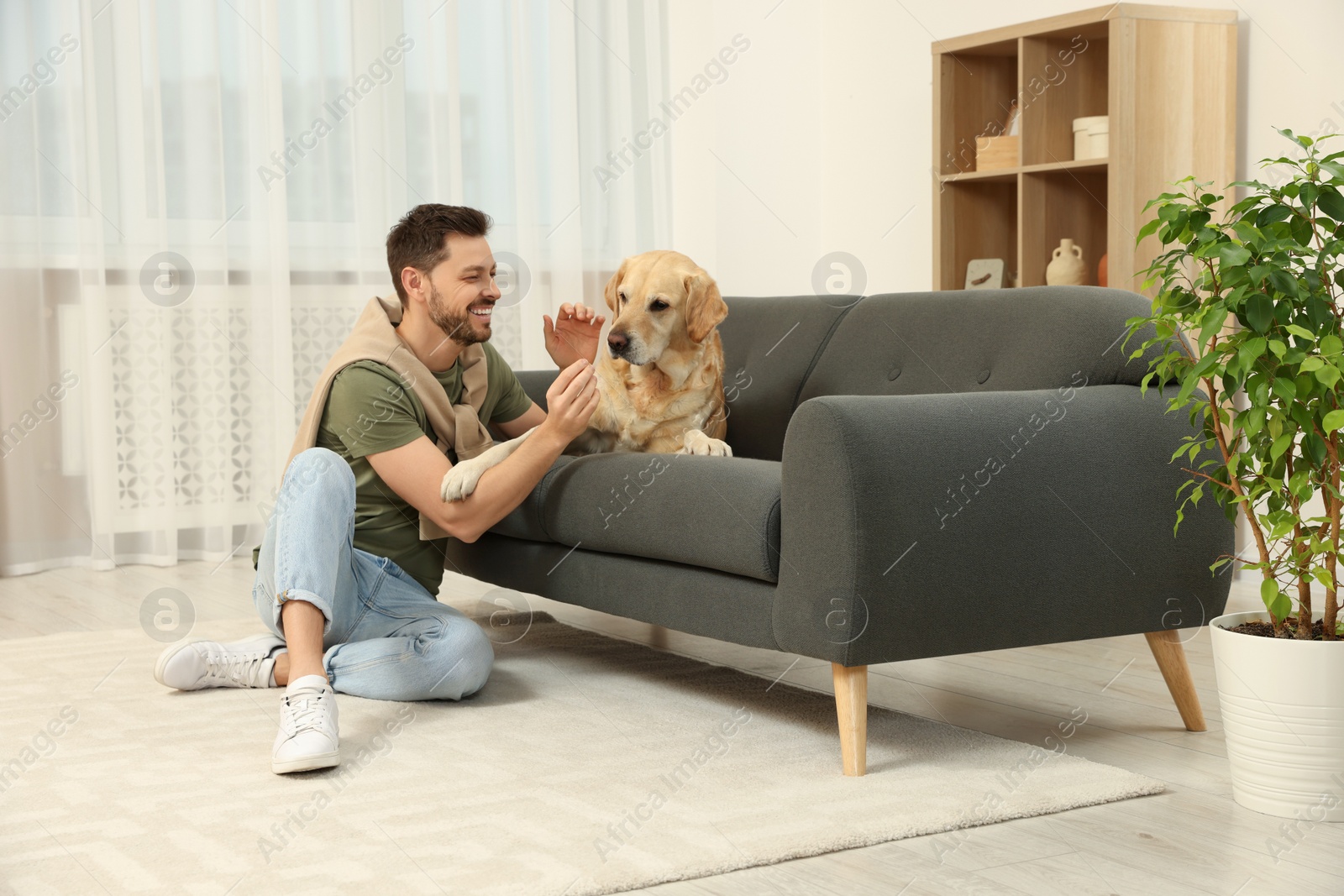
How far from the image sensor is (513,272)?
196 inches

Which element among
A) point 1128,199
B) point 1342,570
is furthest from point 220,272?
point 1342,570

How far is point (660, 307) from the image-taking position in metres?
2.72

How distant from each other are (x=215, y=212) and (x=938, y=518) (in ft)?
10.6

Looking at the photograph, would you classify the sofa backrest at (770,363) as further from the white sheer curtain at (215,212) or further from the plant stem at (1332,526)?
the white sheer curtain at (215,212)

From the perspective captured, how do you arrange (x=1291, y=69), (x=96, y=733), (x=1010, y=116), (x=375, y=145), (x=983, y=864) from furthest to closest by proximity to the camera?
1. (x=375, y=145)
2. (x=1010, y=116)
3. (x=1291, y=69)
4. (x=96, y=733)
5. (x=983, y=864)

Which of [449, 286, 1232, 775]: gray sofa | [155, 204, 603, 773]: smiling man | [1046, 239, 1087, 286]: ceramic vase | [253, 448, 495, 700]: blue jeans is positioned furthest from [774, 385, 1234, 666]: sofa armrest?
[1046, 239, 1087, 286]: ceramic vase

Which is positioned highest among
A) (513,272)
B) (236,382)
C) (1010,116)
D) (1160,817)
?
(1010,116)

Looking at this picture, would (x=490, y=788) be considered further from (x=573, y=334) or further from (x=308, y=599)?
(x=573, y=334)

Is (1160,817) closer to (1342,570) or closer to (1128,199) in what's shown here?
(1342,570)

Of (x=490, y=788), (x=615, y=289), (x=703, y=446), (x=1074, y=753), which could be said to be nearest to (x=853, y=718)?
(x=1074, y=753)

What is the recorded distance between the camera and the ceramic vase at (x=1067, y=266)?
12.8 ft

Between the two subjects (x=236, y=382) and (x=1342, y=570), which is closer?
(x=1342, y=570)

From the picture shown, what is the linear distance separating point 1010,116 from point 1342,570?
179 cm

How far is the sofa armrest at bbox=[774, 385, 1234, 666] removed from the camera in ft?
6.41
